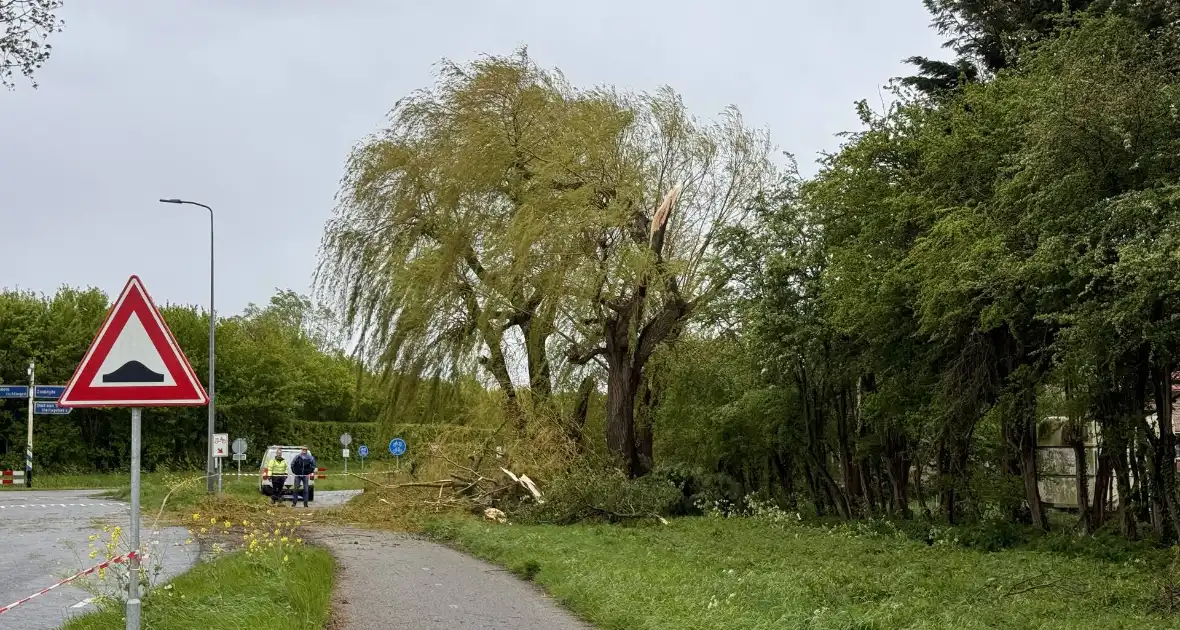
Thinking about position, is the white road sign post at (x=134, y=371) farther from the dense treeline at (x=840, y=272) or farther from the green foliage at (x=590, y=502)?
the green foliage at (x=590, y=502)

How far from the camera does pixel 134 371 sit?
7395 mm

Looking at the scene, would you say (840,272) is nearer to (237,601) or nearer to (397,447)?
(237,601)

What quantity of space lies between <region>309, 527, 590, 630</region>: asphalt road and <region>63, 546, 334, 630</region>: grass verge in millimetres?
366

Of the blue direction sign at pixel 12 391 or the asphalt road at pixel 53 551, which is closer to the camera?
the asphalt road at pixel 53 551

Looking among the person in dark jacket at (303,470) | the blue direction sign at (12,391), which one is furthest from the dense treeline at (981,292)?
the blue direction sign at (12,391)

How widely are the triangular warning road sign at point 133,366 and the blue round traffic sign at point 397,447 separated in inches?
927

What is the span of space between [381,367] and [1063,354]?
63.6ft

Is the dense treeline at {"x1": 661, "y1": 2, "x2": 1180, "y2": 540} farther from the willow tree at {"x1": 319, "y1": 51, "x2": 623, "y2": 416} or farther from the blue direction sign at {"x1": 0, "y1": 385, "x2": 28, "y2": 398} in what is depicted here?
the blue direction sign at {"x1": 0, "y1": 385, "x2": 28, "y2": 398}

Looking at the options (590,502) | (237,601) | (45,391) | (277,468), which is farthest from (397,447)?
(237,601)

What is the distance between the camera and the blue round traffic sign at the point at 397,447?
3089cm

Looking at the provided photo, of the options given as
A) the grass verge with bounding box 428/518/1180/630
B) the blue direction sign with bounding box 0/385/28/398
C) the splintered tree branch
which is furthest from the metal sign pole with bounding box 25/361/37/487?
the grass verge with bounding box 428/518/1180/630

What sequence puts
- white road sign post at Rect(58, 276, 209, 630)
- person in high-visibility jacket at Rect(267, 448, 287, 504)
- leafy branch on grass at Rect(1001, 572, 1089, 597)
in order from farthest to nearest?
person in high-visibility jacket at Rect(267, 448, 287, 504) < leafy branch on grass at Rect(1001, 572, 1089, 597) < white road sign post at Rect(58, 276, 209, 630)

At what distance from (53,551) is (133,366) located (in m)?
12.7

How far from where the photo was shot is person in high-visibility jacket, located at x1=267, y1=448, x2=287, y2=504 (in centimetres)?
3069
